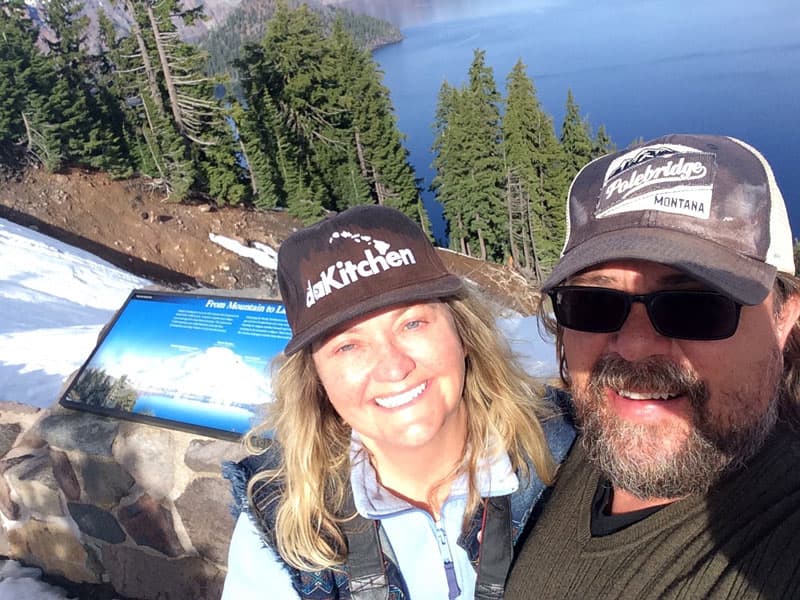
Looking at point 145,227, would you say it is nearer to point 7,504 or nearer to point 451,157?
point 451,157

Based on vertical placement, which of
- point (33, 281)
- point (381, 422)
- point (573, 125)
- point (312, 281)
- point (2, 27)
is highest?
point (2, 27)

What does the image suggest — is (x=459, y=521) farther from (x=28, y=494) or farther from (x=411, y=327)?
(x=28, y=494)

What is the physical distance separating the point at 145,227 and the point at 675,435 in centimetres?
2640

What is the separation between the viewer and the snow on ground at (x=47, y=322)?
4023 millimetres

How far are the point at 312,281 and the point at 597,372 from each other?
0.90 metres

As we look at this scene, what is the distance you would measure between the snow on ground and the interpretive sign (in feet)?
3.24

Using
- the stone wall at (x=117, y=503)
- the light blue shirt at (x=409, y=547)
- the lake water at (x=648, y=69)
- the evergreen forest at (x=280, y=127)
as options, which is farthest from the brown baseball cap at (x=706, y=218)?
the lake water at (x=648, y=69)

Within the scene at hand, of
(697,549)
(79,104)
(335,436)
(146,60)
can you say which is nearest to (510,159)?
(146,60)

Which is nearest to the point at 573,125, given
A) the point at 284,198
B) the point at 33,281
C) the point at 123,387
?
the point at 284,198

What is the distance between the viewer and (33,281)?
11516 millimetres

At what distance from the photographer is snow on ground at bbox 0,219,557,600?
4023 mm

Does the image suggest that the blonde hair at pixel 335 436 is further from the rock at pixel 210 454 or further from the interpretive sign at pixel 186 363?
the interpretive sign at pixel 186 363

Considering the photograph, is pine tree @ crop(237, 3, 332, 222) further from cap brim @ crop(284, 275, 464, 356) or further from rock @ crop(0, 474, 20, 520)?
cap brim @ crop(284, 275, 464, 356)

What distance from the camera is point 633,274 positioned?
5.35ft
